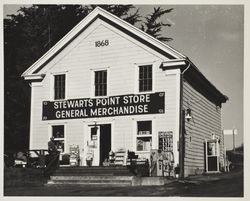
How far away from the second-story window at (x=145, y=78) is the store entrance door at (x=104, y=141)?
1.35 m

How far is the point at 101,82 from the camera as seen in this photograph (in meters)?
15.7

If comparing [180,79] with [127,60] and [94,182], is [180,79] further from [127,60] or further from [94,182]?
[94,182]

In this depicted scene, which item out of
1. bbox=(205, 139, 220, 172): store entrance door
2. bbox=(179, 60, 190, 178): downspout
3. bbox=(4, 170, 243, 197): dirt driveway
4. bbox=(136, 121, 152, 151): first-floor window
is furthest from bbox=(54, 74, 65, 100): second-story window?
bbox=(205, 139, 220, 172): store entrance door

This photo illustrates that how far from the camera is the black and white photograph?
13.3 metres

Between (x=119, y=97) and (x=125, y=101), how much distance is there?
0.64 ft

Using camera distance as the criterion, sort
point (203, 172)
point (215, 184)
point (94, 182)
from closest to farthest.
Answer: point (215, 184) → point (94, 182) → point (203, 172)

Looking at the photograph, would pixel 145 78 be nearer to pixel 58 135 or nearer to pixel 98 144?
pixel 98 144

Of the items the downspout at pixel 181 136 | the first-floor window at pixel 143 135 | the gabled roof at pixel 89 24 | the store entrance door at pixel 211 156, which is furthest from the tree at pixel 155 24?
the store entrance door at pixel 211 156

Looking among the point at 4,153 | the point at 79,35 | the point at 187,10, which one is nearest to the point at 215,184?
the point at 187,10

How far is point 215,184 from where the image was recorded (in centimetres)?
1285

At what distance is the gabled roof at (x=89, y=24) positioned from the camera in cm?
1488

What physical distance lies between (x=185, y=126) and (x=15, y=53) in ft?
15.2

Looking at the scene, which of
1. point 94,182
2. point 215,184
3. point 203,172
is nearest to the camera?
point 215,184

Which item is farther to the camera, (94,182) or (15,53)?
(15,53)
